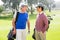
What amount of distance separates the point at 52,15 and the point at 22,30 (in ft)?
3.91

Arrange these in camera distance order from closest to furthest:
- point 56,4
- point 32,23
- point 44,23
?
point 44,23 → point 32,23 → point 56,4

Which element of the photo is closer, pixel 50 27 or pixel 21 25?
pixel 21 25

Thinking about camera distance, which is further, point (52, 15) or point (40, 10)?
point (52, 15)

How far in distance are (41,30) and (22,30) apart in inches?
12.1

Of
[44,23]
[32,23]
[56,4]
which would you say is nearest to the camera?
[44,23]

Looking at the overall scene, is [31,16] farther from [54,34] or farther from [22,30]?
[22,30]

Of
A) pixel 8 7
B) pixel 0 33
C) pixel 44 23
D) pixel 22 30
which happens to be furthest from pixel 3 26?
pixel 44 23

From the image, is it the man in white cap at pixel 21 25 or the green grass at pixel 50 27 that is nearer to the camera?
the man in white cap at pixel 21 25

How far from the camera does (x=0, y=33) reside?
3672 millimetres

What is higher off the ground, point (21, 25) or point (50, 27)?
point (21, 25)

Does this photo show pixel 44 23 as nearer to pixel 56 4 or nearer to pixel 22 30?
pixel 22 30

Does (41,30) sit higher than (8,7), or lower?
lower

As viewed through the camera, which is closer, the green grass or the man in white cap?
the man in white cap

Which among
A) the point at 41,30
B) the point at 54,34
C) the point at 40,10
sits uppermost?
the point at 40,10
